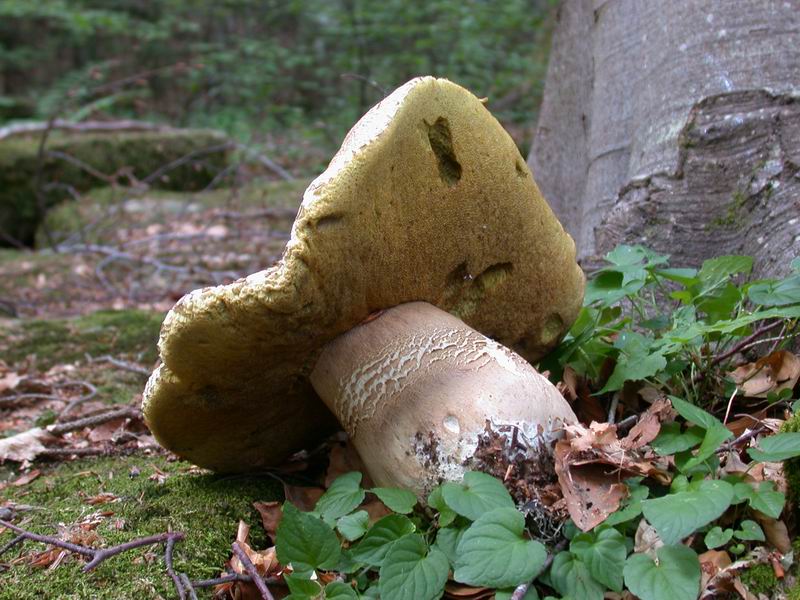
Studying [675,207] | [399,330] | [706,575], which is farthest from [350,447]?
[675,207]

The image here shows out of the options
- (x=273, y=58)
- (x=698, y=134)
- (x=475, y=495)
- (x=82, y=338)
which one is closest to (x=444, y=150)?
(x=475, y=495)

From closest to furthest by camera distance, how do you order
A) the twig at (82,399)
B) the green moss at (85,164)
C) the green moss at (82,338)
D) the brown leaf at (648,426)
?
the brown leaf at (648,426)
the twig at (82,399)
the green moss at (82,338)
the green moss at (85,164)

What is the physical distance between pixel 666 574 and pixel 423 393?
27.3 inches

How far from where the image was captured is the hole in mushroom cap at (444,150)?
5.81 ft

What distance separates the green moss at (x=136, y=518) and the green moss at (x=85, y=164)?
19.3 feet

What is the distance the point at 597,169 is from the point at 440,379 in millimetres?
1823

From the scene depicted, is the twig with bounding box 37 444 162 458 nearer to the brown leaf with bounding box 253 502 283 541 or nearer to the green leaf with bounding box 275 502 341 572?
the brown leaf with bounding box 253 502 283 541

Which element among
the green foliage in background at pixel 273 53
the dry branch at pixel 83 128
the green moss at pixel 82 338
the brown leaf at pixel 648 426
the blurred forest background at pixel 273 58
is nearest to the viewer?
the brown leaf at pixel 648 426

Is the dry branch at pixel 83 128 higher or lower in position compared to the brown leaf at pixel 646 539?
lower

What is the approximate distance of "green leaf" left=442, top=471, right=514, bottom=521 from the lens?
60.2 inches

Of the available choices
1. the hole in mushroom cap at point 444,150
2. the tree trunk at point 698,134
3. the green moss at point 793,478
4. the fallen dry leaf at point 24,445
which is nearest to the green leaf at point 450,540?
the green moss at point 793,478

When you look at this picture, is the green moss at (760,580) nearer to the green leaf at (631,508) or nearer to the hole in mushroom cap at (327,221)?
the green leaf at (631,508)

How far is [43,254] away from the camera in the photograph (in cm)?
680

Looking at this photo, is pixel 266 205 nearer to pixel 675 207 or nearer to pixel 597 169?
pixel 597 169
